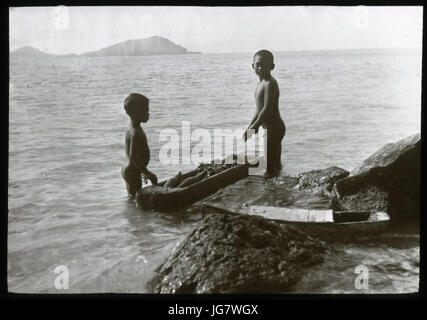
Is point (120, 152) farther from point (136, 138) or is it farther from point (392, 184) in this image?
point (392, 184)

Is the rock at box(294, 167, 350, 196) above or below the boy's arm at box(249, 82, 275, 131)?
below

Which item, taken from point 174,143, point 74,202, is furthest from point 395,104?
point 74,202

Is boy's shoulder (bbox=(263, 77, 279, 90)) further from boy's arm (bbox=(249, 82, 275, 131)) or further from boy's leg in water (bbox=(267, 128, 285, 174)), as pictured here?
boy's leg in water (bbox=(267, 128, 285, 174))

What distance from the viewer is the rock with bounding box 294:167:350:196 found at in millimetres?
6570

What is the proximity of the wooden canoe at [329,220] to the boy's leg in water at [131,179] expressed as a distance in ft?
4.77

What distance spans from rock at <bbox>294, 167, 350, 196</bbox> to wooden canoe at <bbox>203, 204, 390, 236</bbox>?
114 centimetres

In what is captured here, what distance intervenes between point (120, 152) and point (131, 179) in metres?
2.30

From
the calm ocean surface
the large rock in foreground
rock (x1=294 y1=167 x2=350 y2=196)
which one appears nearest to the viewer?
the large rock in foreground

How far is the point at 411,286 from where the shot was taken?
436cm

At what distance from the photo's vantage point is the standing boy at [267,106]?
702cm

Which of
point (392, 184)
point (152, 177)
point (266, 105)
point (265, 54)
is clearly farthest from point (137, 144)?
point (392, 184)

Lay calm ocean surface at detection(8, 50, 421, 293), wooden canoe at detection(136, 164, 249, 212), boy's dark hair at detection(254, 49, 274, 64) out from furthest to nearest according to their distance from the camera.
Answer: boy's dark hair at detection(254, 49, 274, 64) → wooden canoe at detection(136, 164, 249, 212) → calm ocean surface at detection(8, 50, 421, 293)

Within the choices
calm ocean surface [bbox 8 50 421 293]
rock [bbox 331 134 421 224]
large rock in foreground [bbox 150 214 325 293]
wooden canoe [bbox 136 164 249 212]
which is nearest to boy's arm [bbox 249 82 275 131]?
calm ocean surface [bbox 8 50 421 293]

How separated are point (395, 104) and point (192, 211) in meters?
3.42
